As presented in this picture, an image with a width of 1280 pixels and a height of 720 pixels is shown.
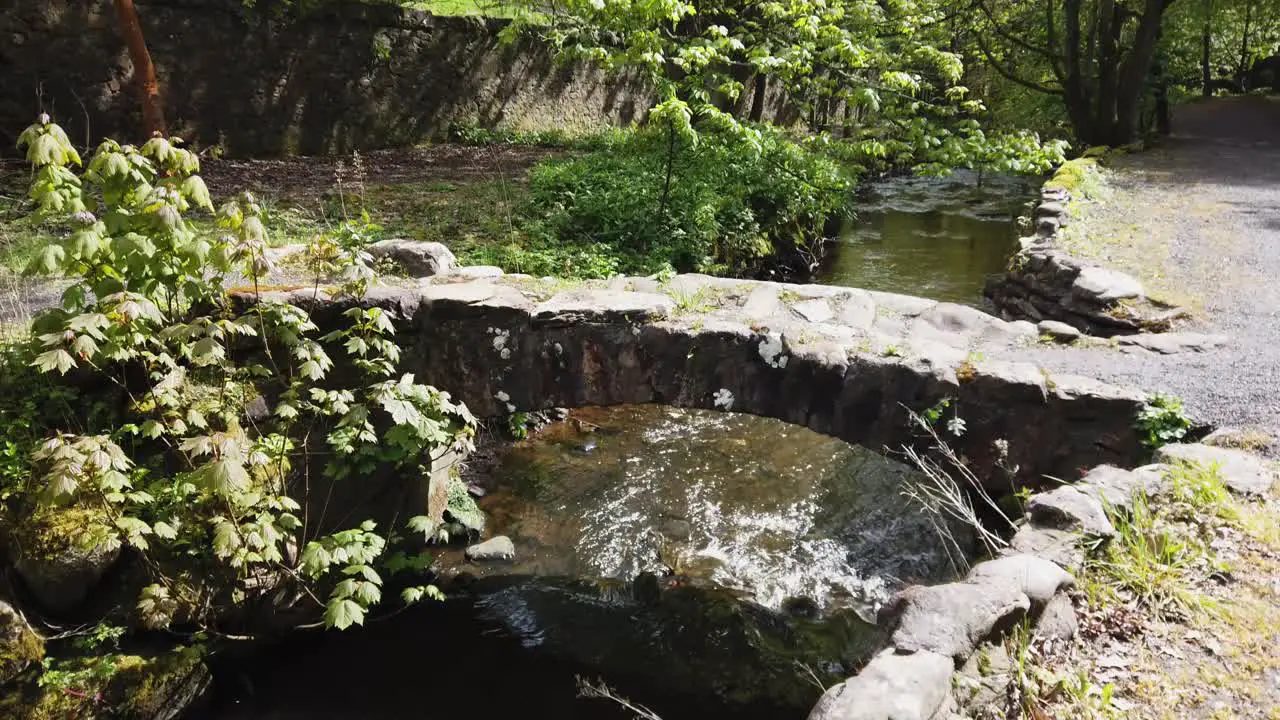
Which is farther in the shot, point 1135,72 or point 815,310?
point 1135,72

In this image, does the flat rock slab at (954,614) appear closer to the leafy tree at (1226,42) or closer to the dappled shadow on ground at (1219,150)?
the dappled shadow on ground at (1219,150)

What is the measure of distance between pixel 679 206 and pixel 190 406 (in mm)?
5408

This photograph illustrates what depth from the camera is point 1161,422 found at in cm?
356

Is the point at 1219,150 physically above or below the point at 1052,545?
above

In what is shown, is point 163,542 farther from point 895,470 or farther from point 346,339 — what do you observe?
point 895,470

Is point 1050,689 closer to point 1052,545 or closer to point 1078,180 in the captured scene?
point 1052,545

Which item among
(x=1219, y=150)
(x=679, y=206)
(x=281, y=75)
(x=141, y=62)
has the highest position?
(x=281, y=75)

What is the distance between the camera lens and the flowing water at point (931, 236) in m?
9.66

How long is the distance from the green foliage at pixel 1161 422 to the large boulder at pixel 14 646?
17.8 ft

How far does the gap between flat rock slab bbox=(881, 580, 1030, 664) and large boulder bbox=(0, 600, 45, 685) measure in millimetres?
4084

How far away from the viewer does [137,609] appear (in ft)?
13.3

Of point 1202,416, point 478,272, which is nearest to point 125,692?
point 478,272

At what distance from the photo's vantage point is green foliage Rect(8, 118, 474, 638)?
3588 mm

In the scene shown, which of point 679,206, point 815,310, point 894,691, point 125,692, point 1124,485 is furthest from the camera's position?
point 679,206
